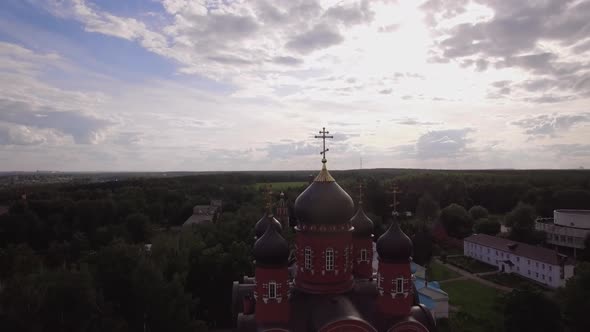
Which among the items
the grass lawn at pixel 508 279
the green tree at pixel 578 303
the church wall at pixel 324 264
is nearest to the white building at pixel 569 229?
the grass lawn at pixel 508 279

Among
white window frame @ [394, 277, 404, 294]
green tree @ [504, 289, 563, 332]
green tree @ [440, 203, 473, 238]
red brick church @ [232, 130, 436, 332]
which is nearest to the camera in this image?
red brick church @ [232, 130, 436, 332]

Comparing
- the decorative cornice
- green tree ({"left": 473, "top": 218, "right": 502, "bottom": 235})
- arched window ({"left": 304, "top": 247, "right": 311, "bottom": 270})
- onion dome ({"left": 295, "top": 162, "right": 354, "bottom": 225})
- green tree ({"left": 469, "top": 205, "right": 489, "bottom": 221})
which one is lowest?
green tree ({"left": 473, "top": 218, "right": 502, "bottom": 235})

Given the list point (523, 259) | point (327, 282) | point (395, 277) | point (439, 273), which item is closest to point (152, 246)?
point (327, 282)

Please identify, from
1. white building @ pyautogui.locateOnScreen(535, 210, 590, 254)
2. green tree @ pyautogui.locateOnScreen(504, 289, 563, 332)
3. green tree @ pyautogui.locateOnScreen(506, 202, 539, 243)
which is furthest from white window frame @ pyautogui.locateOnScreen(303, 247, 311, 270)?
white building @ pyautogui.locateOnScreen(535, 210, 590, 254)

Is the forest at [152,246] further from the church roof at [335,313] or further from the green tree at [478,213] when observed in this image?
the church roof at [335,313]

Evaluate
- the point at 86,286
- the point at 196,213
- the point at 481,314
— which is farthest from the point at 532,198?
the point at 86,286

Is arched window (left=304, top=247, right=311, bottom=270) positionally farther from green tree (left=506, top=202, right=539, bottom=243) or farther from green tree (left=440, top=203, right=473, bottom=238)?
green tree (left=440, top=203, right=473, bottom=238)

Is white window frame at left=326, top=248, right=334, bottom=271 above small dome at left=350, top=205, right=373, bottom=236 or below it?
below

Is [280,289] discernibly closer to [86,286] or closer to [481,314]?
[86,286]

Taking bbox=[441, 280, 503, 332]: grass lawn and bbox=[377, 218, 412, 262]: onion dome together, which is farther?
bbox=[441, 280, 503, 332]: grass lawn
